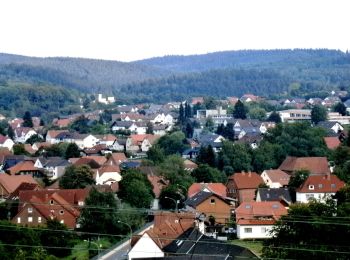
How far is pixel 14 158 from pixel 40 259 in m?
23.2

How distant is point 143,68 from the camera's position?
179000 mm

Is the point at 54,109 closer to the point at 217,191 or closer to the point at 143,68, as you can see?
the point at 217,191

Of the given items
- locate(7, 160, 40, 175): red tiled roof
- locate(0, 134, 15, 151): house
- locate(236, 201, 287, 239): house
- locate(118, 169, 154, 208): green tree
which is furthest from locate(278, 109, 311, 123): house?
locate(236, 201, 287, 239): house

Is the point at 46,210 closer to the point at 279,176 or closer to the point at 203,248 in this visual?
the point at 203,248

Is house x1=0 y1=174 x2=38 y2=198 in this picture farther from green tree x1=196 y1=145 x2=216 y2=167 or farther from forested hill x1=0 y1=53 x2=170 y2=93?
forested hill x1=0 y1=53 x2=170 y2=93

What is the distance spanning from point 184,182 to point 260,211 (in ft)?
26.0

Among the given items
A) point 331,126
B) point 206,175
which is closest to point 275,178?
point 206,175

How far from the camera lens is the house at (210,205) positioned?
26172 mm

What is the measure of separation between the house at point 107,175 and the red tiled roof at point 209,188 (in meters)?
5.01

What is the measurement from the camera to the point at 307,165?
33250 millimetres

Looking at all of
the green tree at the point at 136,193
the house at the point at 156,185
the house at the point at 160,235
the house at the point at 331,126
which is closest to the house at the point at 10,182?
the house at the point at 156,185

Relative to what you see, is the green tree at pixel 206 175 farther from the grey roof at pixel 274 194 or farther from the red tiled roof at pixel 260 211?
the red tiled roof at pixel 260 211

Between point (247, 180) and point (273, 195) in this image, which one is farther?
point (247, 180)

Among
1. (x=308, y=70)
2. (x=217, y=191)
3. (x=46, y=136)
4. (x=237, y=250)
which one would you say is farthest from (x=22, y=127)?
(x=308, y=70)
